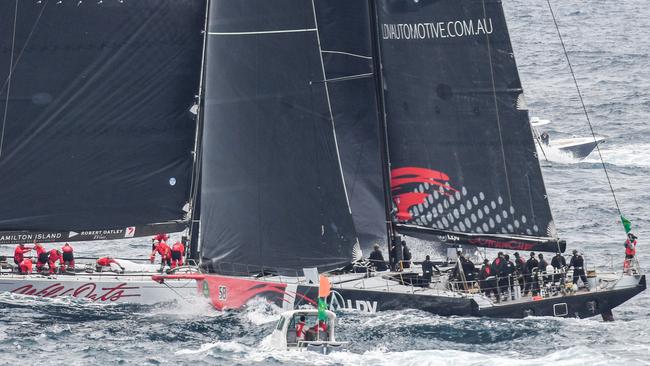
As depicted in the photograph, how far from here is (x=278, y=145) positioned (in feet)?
171

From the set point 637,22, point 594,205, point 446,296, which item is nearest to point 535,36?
point 637,22

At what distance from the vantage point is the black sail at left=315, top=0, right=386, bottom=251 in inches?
2131

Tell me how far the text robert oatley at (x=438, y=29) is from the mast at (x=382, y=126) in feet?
1.52

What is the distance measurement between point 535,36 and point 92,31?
243ft

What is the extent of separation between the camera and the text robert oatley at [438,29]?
5075 cm

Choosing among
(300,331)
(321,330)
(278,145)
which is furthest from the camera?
(278,145)

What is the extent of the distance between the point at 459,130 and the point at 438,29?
12.8 feet

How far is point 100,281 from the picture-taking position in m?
53.2

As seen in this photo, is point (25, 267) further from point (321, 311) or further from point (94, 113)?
point (321, 311)

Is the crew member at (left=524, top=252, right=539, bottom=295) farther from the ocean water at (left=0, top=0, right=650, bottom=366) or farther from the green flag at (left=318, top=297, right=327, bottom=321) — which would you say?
the green flag at (left=318, top=297, right=327, bottom=321)

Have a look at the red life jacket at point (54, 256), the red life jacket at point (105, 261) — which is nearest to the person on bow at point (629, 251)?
the red life jacket at point (105, 261)

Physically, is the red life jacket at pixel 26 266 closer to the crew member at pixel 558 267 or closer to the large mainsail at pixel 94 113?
the large mainsail at pixel 94 113

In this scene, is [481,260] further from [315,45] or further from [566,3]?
[566,3]

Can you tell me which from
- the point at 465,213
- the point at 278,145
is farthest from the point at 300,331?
the point at 465,213
